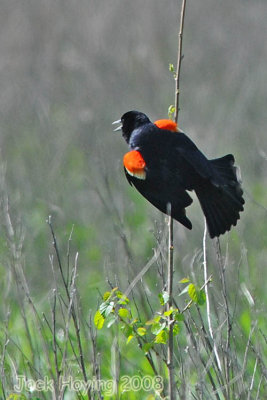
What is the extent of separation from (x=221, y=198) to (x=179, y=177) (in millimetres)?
183

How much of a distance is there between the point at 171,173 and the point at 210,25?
9.34 m

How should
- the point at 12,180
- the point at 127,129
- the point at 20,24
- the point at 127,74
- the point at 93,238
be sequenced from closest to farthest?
the point at 127,129 < the point at 93,238 < the point at 12,180 < the point at 127,74 < the point at 20,24

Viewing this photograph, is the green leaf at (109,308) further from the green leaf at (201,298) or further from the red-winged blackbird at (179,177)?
the red-winged blackbird at (179,177)

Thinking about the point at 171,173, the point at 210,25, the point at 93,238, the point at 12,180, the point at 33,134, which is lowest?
the point at 171,173

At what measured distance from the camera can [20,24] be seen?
12.6m

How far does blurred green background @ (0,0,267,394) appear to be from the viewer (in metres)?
7.03

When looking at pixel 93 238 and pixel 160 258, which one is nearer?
pixel 160 258

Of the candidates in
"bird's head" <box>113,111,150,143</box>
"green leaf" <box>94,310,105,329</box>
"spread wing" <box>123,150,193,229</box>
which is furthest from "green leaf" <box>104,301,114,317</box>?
"bird's head" <box>113,111,150,143</box>

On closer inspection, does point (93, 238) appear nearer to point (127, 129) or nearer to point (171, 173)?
point (127, 129)

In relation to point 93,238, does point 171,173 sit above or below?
below

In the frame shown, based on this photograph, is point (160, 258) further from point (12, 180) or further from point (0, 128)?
point (0, 128)

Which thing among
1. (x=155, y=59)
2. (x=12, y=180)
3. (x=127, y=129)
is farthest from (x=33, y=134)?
(x=127, y=129)

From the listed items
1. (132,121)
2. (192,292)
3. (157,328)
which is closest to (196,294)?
(192,292)

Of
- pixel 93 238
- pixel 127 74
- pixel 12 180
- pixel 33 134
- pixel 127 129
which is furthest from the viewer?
pixel 127 74
